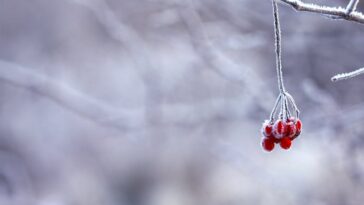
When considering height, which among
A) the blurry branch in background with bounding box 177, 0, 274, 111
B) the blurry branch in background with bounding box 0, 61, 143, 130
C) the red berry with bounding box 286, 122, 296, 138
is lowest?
the red berry with bounding box 286, 122, 296, 138

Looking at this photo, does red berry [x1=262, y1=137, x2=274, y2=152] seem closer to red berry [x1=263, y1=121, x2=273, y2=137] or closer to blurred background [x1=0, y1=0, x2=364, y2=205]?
red berry [x1=263, y1=121, x2=273, y2=137]

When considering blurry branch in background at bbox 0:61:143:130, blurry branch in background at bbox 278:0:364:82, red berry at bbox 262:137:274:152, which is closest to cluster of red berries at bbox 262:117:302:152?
red berry at bbox 262:137:274:152

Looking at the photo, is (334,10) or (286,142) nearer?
(334,10)

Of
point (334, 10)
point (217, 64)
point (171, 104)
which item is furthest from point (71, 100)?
point (334, 10)

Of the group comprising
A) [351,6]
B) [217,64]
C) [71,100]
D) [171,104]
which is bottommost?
[351,6]

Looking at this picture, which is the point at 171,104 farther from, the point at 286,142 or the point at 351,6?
the point at 351,6

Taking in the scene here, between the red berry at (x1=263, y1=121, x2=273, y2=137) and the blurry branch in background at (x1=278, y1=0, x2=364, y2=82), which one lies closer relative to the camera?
the blurry branch in background at (x1=278, y1=0, x2=364, y2=82)
